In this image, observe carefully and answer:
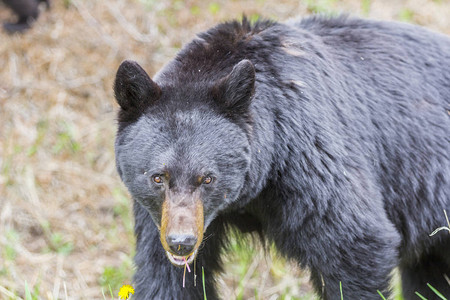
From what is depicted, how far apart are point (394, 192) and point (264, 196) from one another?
33.8 inches

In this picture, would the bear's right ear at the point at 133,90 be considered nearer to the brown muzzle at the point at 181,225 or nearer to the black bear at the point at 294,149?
the black bear at the point at 294,149

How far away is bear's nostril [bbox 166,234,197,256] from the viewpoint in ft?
10.4

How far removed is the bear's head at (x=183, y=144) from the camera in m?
3.34

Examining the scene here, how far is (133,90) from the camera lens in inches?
137

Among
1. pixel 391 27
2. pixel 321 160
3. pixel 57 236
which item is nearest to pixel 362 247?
pixel 321 160

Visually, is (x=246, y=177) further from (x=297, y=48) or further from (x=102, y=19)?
(x=102, y=19)

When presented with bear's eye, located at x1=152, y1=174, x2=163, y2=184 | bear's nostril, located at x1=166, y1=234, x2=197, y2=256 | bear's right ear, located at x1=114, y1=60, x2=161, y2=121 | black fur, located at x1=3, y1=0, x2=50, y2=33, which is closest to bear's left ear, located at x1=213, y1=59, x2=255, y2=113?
bear's right ear, located at x1=114, y1=60, x2=161, y2=121

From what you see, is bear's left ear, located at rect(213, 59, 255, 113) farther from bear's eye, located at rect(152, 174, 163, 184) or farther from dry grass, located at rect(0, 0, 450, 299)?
dry grass, located at rect(0, 0, 450, 299)

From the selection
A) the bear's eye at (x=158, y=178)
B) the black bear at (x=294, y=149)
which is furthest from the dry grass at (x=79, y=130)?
the bear's eye at (x=158, y=178)

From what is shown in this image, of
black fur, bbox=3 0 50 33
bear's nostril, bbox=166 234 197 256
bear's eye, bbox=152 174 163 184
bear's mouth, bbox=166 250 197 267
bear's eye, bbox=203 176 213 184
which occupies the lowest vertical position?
black fur, bbox=3 0 50 33

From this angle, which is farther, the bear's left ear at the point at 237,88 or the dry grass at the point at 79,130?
the dry grass at the point at 79,130

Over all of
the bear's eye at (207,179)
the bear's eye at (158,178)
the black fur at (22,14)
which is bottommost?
the black fur at (22,14)

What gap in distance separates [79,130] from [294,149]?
4096 mm

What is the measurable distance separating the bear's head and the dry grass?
Answer: 227 centimetres
